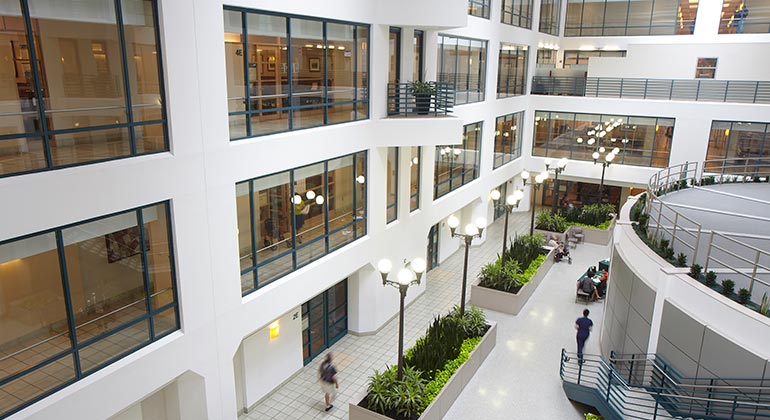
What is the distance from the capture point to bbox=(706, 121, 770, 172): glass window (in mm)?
23297

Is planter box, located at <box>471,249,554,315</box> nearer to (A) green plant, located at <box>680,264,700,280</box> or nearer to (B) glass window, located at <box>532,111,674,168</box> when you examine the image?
(A) green plant, located at <box>680,264,700,280</box>

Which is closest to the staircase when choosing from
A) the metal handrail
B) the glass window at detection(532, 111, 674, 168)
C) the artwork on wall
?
the metal handrail

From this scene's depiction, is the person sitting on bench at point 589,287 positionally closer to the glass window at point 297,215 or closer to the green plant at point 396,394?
the glass window at point 297,215

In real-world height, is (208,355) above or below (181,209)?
below

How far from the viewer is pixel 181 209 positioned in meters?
8.89

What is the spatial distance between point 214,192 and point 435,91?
25.4ft

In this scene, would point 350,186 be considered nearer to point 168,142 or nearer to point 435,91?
point 435,91

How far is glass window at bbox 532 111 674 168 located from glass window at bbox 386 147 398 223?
14580 millimetres

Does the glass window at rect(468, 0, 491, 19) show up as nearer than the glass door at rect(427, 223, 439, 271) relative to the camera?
Yes

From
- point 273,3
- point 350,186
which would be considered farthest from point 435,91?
point 273,3

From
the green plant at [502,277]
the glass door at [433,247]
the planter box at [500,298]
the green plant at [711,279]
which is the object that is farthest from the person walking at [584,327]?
the glass door at [433,247]

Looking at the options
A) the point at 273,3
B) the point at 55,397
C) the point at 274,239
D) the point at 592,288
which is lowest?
the point at 592,288

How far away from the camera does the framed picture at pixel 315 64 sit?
12.1 m

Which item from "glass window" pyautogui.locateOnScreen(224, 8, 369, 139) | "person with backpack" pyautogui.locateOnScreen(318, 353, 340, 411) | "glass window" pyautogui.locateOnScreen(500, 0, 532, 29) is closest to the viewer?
"glass window" pyautogui.locateOnScreen(224, 8, 369, 139)
